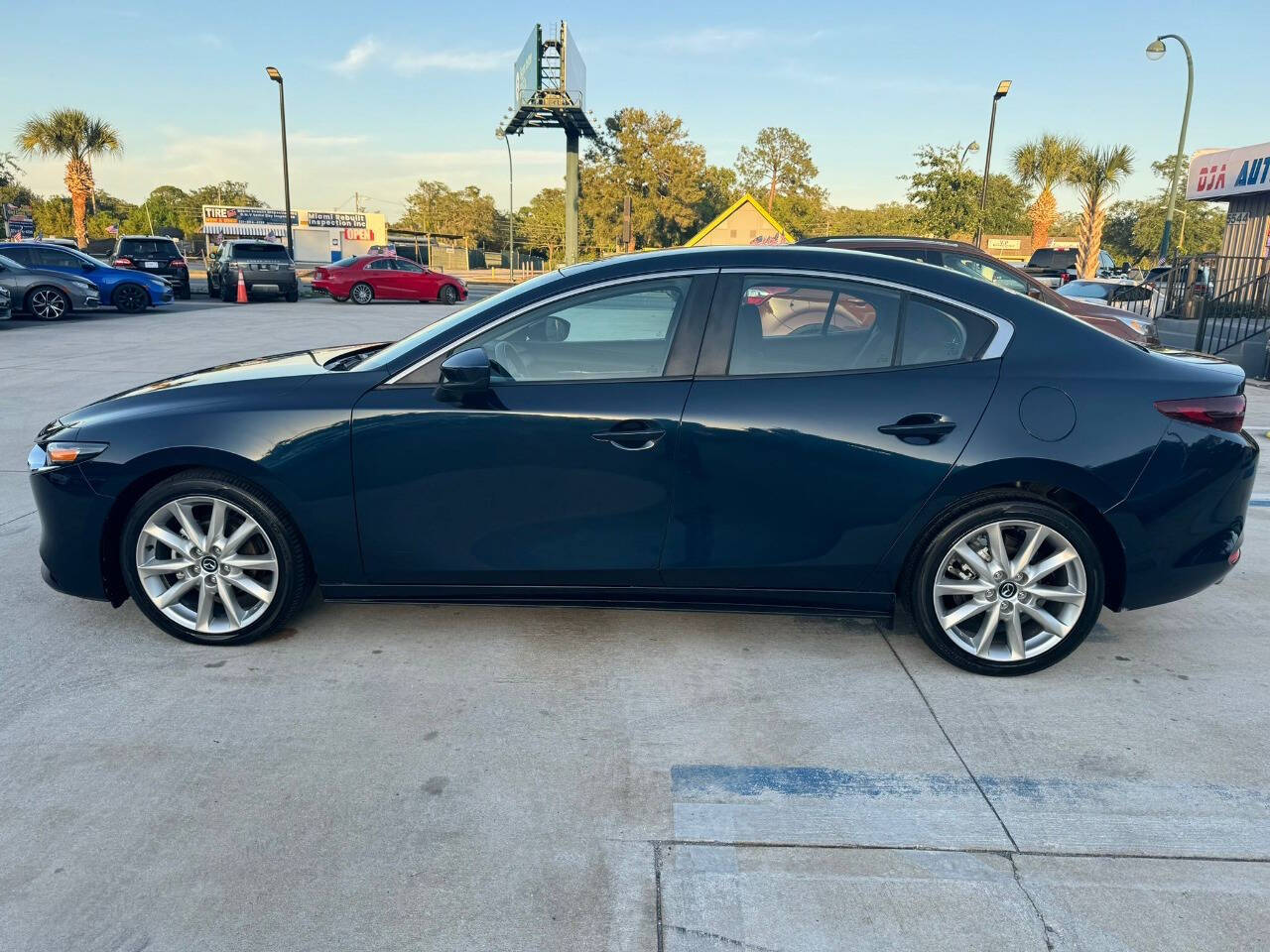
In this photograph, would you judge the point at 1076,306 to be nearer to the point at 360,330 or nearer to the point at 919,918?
the point at 919,918

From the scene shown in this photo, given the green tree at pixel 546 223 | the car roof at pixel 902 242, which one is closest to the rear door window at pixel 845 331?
the car roof at pixel 902 242

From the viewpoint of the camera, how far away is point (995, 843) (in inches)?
102

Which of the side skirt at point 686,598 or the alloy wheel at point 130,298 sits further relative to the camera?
the alloy wheel at point 130,298

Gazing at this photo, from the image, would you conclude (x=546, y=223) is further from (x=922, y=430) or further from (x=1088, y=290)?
(x=922, y=430)

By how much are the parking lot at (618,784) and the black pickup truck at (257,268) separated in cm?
2397

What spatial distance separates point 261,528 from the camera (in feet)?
12.0

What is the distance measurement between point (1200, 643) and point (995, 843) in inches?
80.8

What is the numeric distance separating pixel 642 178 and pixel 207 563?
67408 mm

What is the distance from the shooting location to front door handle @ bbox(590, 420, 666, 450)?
3.47 m

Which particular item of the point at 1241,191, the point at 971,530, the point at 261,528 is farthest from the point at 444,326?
the point at 1241,191

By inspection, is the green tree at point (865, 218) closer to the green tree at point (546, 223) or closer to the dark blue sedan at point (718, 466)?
the green tree at point (546, 223)

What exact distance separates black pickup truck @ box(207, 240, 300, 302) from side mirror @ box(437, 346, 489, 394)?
25.0 metres

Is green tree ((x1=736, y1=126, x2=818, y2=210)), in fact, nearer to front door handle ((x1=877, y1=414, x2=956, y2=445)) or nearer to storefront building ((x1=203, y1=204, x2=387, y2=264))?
storefront building ((x1=203, y1=204, x2=387, y2=264))

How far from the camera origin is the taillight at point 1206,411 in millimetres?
3490
